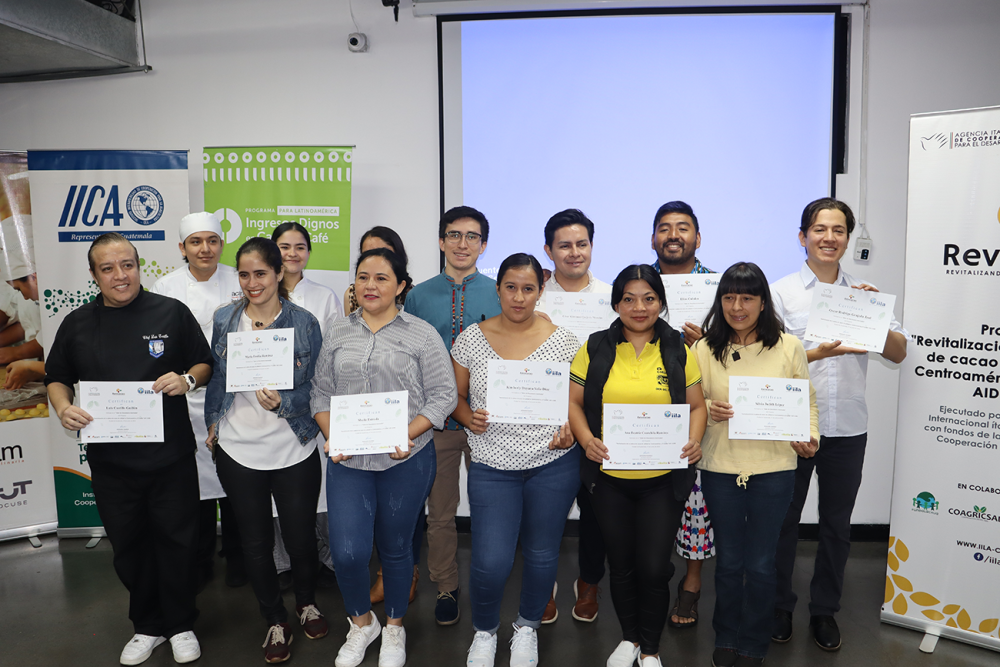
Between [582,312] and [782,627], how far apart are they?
1.85 m

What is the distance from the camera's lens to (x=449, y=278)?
3158 millimetres

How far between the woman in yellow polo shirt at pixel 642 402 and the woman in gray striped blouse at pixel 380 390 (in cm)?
61

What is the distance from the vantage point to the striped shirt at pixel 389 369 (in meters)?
2.54

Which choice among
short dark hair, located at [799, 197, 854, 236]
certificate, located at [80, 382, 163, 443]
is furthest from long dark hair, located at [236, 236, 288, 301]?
short dark hair, located at [799, 197, 854, 236]

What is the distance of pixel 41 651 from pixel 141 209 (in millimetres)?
2739

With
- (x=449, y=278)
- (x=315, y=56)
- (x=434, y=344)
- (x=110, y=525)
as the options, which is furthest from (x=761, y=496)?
(x=315, y=56)

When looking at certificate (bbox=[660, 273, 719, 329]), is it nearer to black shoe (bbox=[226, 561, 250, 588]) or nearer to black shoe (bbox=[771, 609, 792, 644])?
black shoe (bbox=[771, 609, 792, 644])

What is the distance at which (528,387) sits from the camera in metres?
2.46

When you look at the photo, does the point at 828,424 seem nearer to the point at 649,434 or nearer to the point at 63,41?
the point at 649,434

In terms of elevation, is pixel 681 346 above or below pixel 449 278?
below

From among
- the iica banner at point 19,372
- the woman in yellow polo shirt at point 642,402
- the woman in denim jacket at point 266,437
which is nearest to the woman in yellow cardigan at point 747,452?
the woman in yellow polo shirt at point 642,402

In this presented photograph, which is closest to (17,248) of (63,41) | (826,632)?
(63,41)

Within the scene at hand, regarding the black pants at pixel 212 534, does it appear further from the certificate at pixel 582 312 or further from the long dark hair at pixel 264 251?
the certificate at pixel 582 312

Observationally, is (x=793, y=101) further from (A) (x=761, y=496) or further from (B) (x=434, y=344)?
(B) (x=434, y=344)
